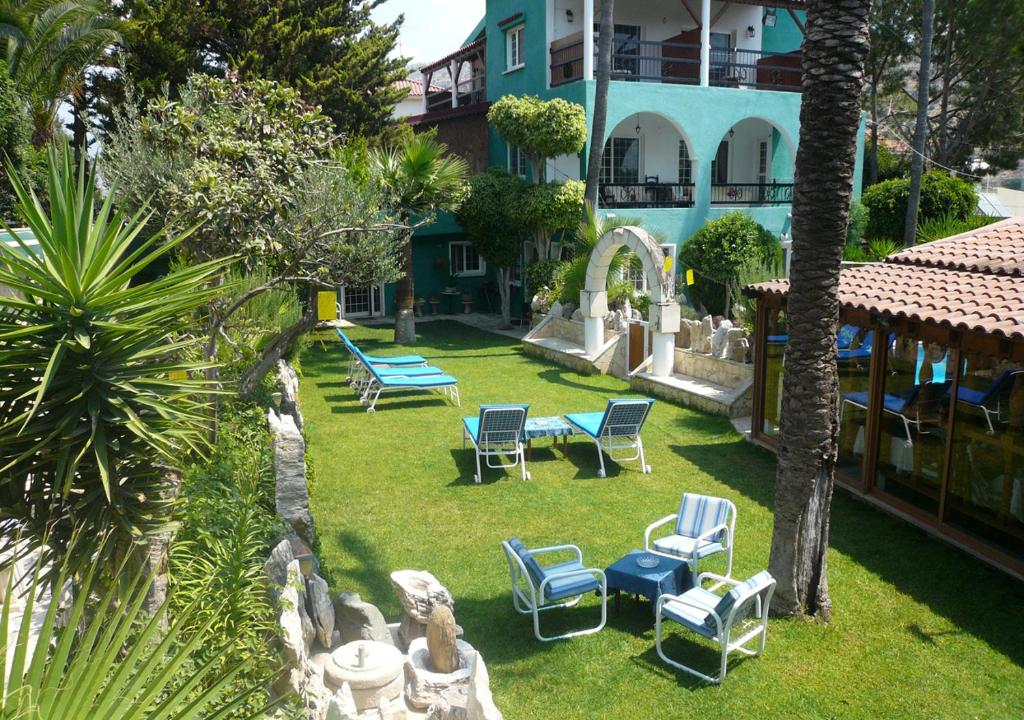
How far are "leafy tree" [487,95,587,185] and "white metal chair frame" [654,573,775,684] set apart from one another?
16.3m

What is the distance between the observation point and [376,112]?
936 inches

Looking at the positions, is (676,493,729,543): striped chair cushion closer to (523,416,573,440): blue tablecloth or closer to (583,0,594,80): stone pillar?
(523,416,573,440): blue tablecloth

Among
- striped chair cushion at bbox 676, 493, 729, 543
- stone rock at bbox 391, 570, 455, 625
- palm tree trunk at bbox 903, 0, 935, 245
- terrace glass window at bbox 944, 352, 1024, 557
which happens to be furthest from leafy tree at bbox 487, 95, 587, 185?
stone rock at bbox 391, 570, 455, 625

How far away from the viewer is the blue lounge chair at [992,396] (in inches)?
332

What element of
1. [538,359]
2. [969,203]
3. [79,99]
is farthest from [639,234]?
[79,99]

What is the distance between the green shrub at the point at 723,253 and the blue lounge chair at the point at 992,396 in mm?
Answer: 11630

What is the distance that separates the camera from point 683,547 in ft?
24.7

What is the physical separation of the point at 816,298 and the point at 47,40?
66.7ft

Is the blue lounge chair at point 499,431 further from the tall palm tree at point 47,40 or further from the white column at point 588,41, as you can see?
the tall palm tree at point 47,40

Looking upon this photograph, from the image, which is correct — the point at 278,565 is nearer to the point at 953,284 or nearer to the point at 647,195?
the point at 953,284

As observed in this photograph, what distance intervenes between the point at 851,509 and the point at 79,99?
2204cm

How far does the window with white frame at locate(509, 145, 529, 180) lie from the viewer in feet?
83.4

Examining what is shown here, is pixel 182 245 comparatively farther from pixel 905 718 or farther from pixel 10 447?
pixel 905 718

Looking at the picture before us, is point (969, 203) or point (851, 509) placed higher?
point (969, 203)
